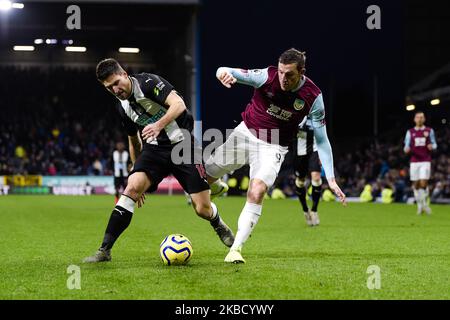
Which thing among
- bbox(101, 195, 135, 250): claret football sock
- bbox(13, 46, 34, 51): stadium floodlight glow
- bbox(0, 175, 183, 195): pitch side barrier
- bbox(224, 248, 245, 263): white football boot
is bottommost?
bbox(0, 175, 183, 195): pitch side barrier

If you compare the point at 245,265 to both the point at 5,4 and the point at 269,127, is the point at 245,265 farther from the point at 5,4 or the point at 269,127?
the point at 5,4

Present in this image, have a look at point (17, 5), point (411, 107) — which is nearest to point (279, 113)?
point (17, 5)

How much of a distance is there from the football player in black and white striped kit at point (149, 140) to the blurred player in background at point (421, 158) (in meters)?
10.3

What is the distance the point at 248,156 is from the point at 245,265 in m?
1.40

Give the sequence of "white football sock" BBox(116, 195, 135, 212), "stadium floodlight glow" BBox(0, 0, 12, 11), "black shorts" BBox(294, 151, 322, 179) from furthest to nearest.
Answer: "stadium floodlight glow" BBox(0, 0, 12, 11) → "black shorts" BBox(294, 151, 322, 179) → "white football sock" BBox(116, 195, 135, 212)

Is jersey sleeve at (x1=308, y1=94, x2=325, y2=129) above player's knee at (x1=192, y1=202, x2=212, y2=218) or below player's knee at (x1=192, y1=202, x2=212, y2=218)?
above

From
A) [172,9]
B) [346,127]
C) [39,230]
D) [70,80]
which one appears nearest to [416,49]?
[346,127]

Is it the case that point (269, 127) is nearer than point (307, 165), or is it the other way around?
point (269, 127)

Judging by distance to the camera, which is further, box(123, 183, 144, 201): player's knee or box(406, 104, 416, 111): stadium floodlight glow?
box(406, 104, 416, 111): stadium floodlight glow

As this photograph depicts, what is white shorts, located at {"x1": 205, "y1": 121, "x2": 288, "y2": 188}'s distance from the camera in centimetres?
786

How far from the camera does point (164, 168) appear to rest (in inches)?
308

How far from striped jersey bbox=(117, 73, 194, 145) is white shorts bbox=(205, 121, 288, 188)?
0.59 meters

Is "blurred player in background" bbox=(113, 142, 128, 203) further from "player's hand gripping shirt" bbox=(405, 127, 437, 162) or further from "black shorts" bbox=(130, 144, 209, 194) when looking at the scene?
"black shorts" bbox=(130, 144, 209, 194)

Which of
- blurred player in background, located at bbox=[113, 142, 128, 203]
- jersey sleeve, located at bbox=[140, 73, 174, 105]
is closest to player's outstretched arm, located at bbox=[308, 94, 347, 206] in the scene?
jersey sleeve, located at bbox=[140, 73, 174, 105]
